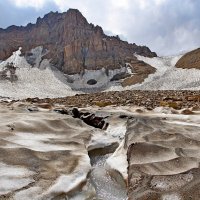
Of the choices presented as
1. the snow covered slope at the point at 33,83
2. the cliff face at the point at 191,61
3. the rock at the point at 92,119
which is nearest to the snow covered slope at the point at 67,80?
the snow covered slope at the point at 33,83

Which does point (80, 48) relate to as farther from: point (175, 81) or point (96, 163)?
point (96, 163)

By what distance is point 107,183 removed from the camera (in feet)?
19.5

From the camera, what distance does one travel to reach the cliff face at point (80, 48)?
263ft

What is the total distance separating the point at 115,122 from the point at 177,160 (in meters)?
5.17

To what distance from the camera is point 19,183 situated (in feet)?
16.6

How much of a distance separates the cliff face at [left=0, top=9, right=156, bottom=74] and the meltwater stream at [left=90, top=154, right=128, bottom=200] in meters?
69.9

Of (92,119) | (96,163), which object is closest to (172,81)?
(92,119)

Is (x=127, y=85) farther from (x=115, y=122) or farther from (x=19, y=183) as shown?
(x=19, y=183)

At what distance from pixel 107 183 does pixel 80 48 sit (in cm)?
7968

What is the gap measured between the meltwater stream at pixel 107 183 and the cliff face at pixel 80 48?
229 feet

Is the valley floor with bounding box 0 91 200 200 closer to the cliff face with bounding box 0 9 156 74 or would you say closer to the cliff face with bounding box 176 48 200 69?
the cliff face with bounding box 176 48 200 69

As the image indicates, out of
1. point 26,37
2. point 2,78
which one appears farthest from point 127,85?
point 26,37

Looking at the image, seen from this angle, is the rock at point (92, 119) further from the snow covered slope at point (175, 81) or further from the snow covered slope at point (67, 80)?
the snow covered slope at point (67, 80)

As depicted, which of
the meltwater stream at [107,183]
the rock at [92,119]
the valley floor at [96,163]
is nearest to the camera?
the valley floor at [96,163]
